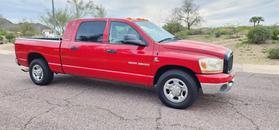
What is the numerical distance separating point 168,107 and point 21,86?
4.20 metres

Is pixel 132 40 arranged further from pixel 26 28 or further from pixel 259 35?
pixel 26 28

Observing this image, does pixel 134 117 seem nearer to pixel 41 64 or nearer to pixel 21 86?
pixel 41 64

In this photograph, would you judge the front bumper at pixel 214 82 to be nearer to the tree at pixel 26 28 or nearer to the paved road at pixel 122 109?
the paved road at pixel 122 109

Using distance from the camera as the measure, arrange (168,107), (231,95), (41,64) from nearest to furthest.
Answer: (168,107)
(231,95)
(41,64)

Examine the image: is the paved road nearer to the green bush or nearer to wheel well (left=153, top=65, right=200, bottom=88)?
wheel well (left=153, top=65, right=200, bottom=88)

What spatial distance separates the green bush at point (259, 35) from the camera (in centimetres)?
1564

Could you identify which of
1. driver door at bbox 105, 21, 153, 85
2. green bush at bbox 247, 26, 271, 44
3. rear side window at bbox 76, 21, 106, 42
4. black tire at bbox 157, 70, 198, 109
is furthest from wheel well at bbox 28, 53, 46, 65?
green bush at bbox 247, 26, 271, 44

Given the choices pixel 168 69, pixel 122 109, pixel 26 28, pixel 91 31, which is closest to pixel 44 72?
pixel 91 31

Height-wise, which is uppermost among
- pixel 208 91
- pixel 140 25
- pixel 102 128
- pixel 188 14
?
pixel 188 14

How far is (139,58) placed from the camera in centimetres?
441

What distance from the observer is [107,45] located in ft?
15.8

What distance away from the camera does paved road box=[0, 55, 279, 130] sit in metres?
3.54

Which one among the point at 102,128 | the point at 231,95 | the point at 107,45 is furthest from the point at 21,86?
the point at 231,95

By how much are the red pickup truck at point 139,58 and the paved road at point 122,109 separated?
42cm
